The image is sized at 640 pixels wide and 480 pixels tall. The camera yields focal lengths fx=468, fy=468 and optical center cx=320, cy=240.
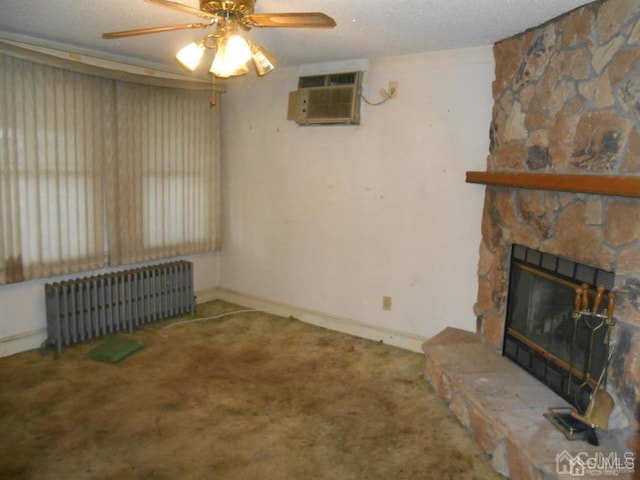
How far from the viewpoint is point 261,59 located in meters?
2.35

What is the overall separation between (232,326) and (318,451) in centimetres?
200

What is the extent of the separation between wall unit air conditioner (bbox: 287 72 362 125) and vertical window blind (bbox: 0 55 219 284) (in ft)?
3.46

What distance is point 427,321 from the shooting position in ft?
12.1

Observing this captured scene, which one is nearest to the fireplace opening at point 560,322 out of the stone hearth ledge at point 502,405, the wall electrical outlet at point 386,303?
the stone hearth ledge at point 502,405

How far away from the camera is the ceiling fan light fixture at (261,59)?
2.30m

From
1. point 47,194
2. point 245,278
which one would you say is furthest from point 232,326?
A: point 47,194

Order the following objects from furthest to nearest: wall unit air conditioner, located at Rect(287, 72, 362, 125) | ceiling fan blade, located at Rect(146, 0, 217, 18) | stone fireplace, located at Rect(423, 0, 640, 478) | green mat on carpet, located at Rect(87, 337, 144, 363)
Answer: wall unit air conditioner, located at Rect(287, 72, 362, 125), green mat on carpet, located at Rect(87, 337, 144, 363), stone fireplace, located at Rect(423, 0, 640, 478), ceiling fan blade, located at Rect(146, 0, 217, 18)

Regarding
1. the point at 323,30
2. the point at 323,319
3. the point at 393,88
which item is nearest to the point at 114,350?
the point at 323,319

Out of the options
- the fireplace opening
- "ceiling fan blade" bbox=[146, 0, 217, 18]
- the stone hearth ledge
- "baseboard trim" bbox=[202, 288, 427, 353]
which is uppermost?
"ceiling fan blade" bbox=[146, 0, 217, 18]

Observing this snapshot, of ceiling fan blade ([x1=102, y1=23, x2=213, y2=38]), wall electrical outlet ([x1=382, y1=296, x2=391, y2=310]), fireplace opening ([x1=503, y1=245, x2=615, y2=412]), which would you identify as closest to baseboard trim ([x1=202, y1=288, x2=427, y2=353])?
wall electrical outlet ([x1=382, y1=296, x2=391, y2=310])

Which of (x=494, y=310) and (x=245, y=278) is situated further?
(x=245, y=278)

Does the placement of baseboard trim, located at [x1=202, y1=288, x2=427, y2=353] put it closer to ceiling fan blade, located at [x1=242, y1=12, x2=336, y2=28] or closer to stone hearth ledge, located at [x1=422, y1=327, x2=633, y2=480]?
stone hearth ledge, located at [x1=422, y1=327, x2=633, y2=480]

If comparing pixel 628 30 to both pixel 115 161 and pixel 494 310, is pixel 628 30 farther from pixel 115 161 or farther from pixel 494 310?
pixel 115 161

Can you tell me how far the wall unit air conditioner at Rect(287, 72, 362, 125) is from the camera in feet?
12.4
